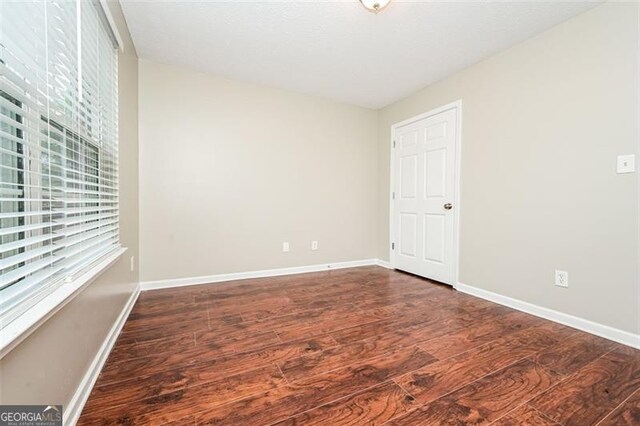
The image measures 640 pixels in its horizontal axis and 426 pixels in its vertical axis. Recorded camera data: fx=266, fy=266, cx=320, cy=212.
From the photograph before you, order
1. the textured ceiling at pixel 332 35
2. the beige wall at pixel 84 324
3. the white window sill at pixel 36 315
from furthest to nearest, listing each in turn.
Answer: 1. the textured ceiling at pixel 332 35
2. the beige wall at pixel 84 324
3. the white window sill at pixel 36 315

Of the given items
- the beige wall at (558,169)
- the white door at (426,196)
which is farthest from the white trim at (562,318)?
the white door at (426,196)

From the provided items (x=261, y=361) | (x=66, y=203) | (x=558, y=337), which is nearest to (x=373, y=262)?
(x=558, y=337)

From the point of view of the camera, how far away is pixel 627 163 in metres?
1.76

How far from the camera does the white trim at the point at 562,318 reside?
5.75 ft

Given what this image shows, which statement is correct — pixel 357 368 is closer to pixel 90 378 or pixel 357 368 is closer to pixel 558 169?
pixel 90 378

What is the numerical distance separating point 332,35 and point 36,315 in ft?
8.24

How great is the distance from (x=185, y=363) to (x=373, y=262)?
3.00 m

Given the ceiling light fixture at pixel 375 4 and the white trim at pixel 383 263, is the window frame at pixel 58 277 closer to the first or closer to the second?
the ceiling light fixture at pixel 375 4

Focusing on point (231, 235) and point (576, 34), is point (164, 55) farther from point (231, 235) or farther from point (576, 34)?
point (576, 34)

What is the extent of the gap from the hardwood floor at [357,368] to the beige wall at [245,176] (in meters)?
0.81

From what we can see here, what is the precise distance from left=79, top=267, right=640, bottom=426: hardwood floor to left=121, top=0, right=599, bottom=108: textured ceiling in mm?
2322

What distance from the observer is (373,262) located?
405 centimetres

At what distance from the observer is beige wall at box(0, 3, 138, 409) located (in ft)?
2.62

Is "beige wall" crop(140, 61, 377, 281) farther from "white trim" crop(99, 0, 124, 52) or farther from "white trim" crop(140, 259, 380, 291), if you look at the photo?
"white trim" crop(99, 0, 124, 52)
